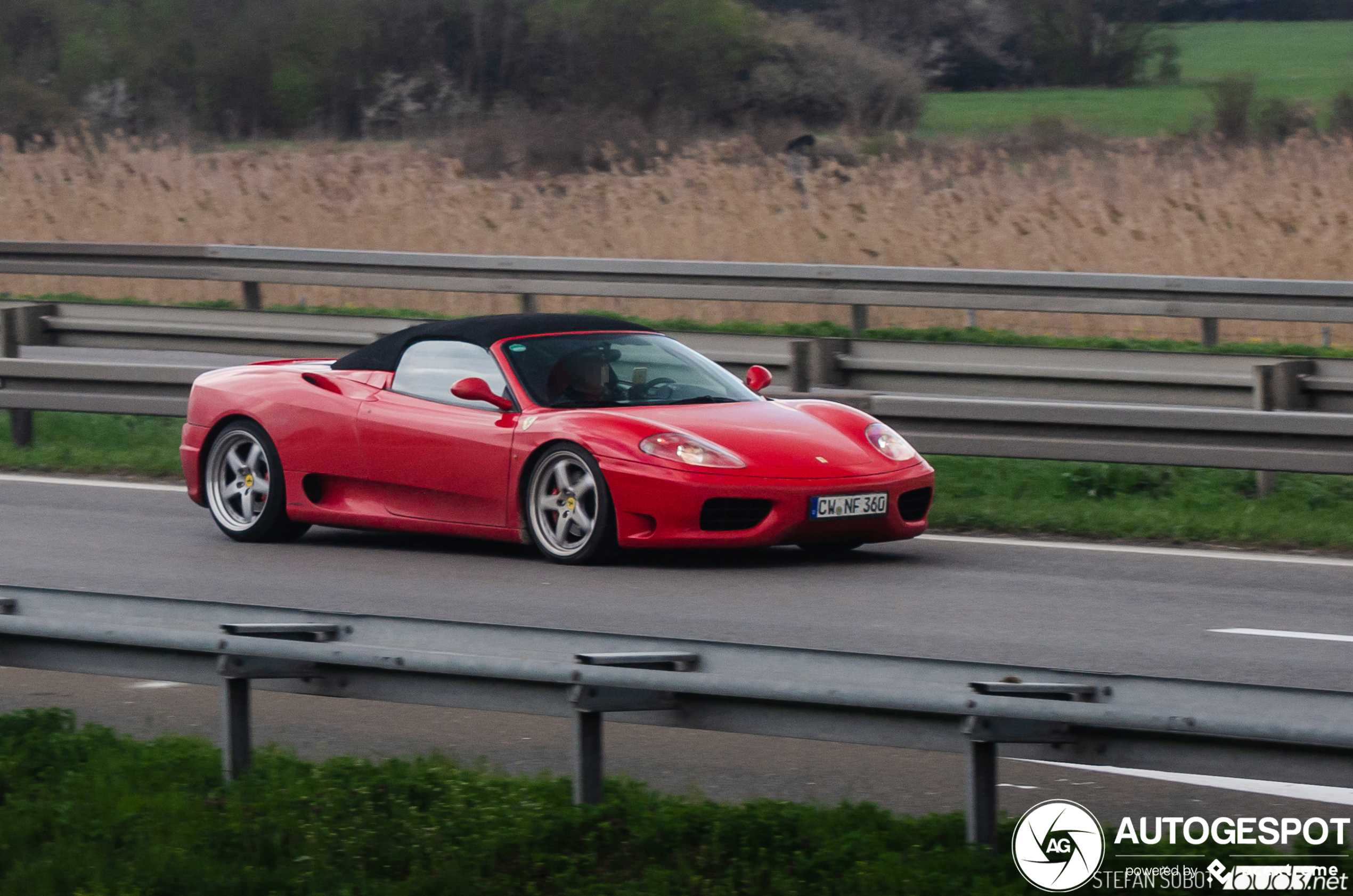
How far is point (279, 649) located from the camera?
5.05 meters

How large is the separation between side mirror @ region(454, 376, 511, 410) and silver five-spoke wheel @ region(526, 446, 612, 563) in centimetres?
41

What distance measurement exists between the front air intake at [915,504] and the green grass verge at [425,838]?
4292mm

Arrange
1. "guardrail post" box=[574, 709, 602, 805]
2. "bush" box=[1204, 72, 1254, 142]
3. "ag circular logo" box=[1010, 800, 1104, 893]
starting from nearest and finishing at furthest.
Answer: "ag circular logo" box=[1010, 800, 1104, 893], "guardrail post" box=[574, 709, 602, 805], "bush" box=[1204, 72, 1254, 142]

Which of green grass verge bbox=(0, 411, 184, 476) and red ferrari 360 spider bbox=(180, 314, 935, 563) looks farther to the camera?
green grass verge bbox=(0, 411, 184, 476)

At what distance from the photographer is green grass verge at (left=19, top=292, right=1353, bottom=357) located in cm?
1697

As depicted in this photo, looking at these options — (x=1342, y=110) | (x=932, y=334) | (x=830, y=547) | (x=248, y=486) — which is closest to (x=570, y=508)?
(x=830, y=547)

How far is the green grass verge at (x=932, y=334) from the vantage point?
1697 cm

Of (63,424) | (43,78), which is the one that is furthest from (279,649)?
(43,78)

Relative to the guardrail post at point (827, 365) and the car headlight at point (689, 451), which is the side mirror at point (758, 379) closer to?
the car headlight at point (689, 451)

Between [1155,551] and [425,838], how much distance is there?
20.3 ft

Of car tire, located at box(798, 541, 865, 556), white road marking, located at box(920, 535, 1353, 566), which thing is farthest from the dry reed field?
car tire, located at box(798, 541, 865, 556)

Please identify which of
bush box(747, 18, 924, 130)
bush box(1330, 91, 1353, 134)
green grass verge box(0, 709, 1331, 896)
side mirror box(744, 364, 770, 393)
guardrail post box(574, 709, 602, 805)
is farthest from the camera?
bush box(747, 18, 924, 130)

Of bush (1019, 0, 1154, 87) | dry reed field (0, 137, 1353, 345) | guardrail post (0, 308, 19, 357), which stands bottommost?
guardrail post (0, 308, 19, 357)

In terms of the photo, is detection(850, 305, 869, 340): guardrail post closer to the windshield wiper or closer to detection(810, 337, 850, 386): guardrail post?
detection(810, 337, 850, 386): guardrail post
